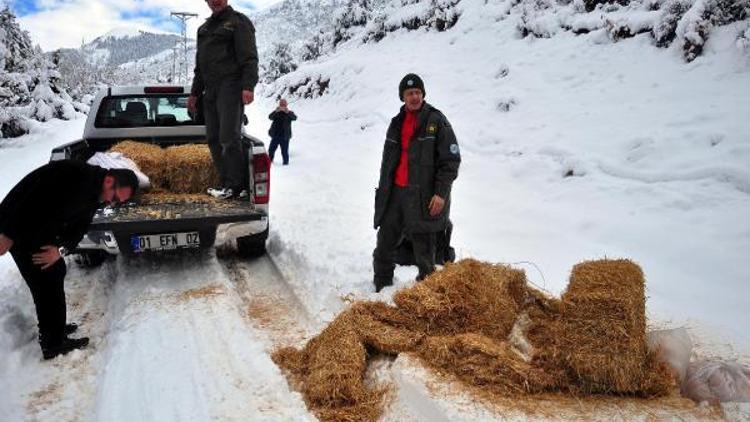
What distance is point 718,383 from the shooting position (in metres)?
2.88

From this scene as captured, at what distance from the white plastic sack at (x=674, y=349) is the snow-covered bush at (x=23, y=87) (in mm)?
19599

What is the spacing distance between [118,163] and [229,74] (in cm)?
144

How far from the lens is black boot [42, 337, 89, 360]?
351 cm

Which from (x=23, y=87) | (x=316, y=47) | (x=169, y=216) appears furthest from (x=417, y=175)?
(x=316, y=47)

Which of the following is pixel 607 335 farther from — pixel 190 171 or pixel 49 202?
pixel 190 171

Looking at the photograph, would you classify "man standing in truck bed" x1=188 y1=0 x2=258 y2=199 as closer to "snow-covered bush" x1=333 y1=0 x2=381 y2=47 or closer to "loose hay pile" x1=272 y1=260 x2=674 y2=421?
"loose hay pile" x1=272 y1=260 x2=674 y2=421

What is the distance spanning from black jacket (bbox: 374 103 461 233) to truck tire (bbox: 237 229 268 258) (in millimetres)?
1760

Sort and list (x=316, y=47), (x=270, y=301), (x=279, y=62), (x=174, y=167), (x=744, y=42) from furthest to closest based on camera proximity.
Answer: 1. (x=279, y=62)
2. (x=316, y=47)
3. (x=744, y=42)
4. (x=174, y=167)
5. (x=270, y=301)

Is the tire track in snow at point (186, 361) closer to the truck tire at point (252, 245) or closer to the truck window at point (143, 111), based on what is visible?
the truck tire at point (252, 245)

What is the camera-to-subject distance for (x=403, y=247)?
4.68m

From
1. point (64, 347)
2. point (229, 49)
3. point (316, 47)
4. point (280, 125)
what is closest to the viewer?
point (64, 347)

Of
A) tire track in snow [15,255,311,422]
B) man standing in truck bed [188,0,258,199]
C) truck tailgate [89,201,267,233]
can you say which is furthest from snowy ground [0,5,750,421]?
man standing in truck bed [188,0,258,199]

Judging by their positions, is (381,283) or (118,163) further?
(118,163)

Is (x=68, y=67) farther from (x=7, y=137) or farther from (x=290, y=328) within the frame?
(x=290, y=328)
